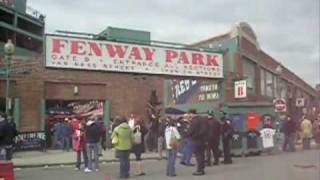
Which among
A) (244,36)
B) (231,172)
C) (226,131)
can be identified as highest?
(244,36)

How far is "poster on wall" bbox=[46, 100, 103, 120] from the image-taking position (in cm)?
3272

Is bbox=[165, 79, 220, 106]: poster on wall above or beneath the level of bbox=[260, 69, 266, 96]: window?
beneath

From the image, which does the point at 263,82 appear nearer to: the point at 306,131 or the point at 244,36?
the point at 244,36

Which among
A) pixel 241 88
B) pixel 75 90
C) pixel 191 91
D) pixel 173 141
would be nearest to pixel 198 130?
pixel 173 141

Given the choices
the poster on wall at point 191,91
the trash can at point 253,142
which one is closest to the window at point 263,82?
the poster on wall at point 191,91

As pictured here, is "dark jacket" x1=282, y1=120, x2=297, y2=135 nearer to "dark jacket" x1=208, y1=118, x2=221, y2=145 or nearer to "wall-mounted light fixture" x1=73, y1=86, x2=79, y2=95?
"dark jacket" x1=208, y1=118, x2=221, y2=145

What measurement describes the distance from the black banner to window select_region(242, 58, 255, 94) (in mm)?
14162

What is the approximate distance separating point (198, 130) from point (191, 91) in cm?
1537

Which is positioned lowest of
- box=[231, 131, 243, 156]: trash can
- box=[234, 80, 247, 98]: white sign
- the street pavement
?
the street pavement

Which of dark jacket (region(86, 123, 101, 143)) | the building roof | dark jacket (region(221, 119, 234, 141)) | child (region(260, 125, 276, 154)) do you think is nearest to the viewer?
dark jacket (region(86, 123, 101, 143))

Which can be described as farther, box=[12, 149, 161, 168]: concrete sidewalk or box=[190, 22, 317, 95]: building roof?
box=[190, 22, 317, 95]: building roof

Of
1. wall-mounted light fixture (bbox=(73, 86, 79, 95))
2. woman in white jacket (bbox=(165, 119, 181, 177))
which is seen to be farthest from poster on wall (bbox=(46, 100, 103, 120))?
woman in white jacket (bbox=(165, 119, 181, 177))

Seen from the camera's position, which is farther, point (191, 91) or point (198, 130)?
point (191, 91)

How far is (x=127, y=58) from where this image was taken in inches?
925
